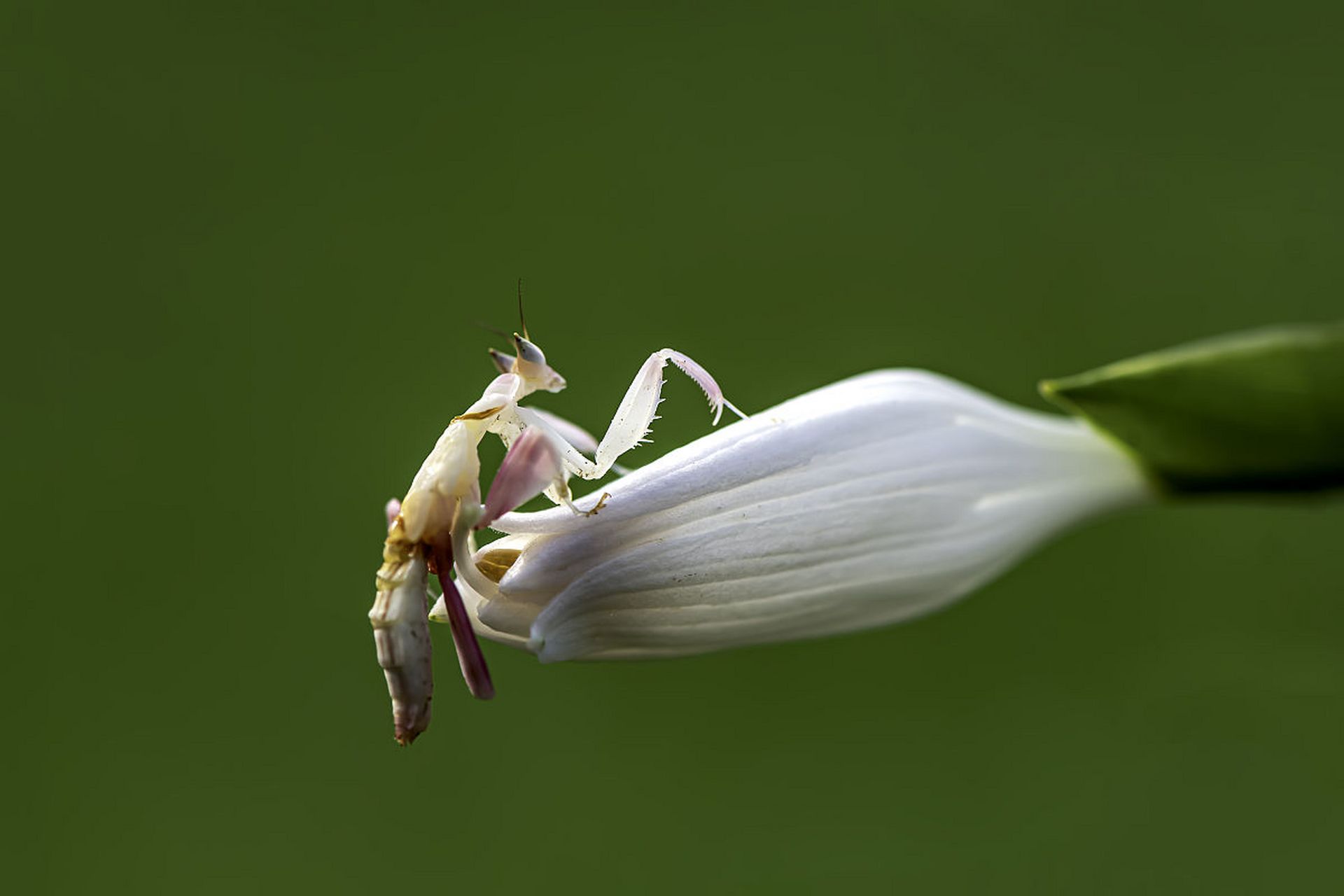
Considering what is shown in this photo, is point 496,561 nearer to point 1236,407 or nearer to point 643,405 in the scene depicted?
point 643,405

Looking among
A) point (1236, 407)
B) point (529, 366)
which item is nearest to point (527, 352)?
point (529, 366)

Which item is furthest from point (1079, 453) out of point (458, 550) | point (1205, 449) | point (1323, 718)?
point (1323, 718)

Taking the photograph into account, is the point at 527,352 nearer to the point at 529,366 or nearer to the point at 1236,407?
the point at 529,366

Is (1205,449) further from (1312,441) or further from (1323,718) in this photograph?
(1323,718)

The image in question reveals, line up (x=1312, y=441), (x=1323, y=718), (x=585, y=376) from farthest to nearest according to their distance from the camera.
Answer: (x=585, y=376)
(x=1323, y=718)
(x=1312, y=441)

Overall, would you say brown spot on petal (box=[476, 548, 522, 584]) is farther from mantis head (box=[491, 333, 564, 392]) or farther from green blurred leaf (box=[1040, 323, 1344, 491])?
green blurred leaf (box=[1040, 323, 1344, 491])

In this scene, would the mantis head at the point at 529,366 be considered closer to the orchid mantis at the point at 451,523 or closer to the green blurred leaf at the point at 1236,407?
the orchid mantis at the point at 451,523

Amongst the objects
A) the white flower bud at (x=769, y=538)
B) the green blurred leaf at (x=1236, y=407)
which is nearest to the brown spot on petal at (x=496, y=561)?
the white flower bud at (x=769, y=538)
